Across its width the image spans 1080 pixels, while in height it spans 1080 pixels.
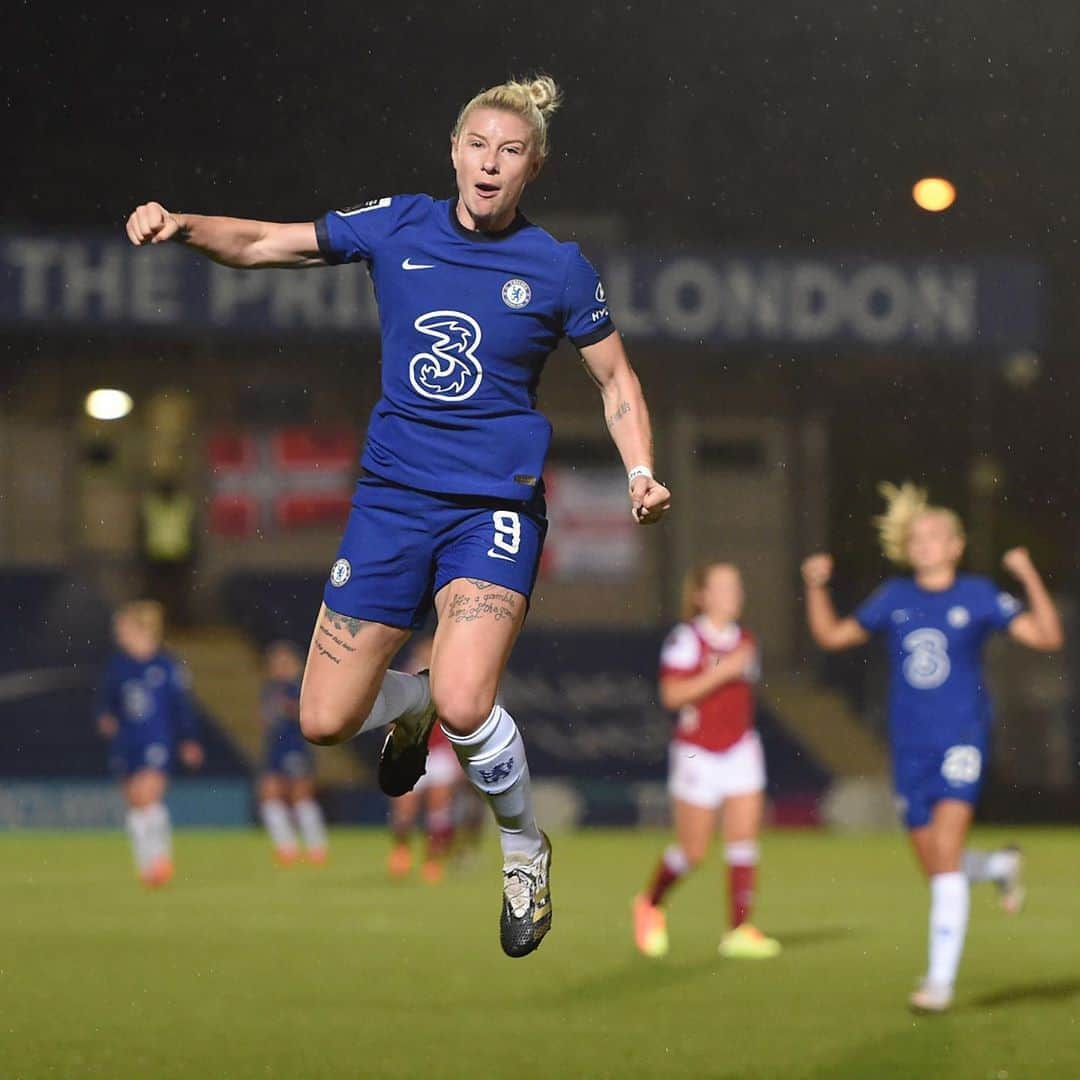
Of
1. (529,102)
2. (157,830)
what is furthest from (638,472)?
(157,830)

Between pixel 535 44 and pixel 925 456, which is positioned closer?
pixel 535 44

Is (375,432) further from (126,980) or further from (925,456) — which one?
(925,456)

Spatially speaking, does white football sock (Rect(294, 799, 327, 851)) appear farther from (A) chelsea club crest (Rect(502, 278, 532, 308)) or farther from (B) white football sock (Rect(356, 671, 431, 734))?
(A) chelsea club crest (Rect(502, 278, 532, 308))

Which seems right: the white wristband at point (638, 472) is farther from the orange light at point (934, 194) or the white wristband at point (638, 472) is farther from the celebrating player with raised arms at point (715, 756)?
the orange light at point (934, 194)

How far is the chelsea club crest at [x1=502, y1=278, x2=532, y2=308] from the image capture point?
529cm

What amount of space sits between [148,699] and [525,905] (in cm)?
953

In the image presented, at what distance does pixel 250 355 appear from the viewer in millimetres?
27344

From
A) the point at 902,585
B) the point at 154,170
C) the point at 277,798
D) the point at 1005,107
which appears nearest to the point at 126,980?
the point at 902,585

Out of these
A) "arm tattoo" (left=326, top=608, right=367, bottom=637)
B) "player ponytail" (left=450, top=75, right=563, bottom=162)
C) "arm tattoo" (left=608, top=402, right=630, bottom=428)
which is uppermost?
"player ponytail" (left=450, top=75, right=563, bottom=162)

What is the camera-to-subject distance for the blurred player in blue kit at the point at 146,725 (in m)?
13.9

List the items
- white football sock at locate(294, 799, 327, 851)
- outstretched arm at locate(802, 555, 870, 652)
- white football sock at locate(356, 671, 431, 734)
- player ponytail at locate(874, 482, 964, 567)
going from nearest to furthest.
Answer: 1. white football sock at locate(356, 671, 431, 734)
2. outstretched arm at locate(802, 555, 870, 652)
3. player ponytail at locate(874, 482, 964, 567)
4. white football sock at locate(294, 799, 327, 851)

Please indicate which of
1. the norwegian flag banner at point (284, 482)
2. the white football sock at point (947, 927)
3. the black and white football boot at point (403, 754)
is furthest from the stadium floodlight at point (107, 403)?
the black and white football boot at point (403, 754)

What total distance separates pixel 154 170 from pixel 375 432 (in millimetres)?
21587

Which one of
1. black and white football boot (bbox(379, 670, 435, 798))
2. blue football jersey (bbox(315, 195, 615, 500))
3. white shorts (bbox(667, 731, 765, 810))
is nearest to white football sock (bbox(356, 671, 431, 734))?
black and white football boot (bbox(379, 670, 435, 798))
